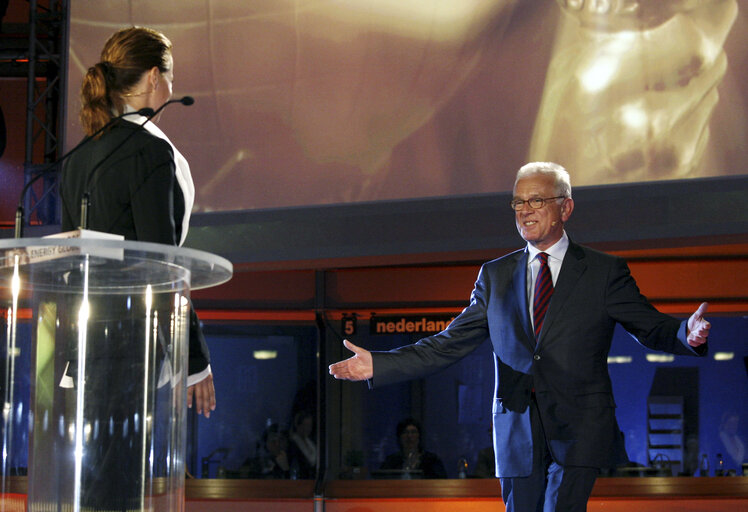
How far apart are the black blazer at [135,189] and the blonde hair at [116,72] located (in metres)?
0.08

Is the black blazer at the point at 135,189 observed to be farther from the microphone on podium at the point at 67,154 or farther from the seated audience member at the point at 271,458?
the seated audience member at the point at 271,458

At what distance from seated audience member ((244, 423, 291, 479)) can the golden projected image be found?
2045 millimetres

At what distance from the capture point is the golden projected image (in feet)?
15.5

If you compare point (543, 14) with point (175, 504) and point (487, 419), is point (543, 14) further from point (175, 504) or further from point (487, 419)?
point (175, 504)

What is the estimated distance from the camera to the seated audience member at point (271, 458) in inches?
261

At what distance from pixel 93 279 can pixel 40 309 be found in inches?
3.2

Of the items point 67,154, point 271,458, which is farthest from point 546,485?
point 271,458

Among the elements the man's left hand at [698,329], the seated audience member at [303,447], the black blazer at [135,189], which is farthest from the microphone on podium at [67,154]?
the seated audience member at [303,447]

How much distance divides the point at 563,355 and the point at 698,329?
14.1 inches

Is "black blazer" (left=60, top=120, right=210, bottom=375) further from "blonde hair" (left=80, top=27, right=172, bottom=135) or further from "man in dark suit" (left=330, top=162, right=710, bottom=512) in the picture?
"man in dark suit" (left=330, top=162, right=710, bottom=512)

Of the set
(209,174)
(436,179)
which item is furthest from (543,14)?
(209,174)

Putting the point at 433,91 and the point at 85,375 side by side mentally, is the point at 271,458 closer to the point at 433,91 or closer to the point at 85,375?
the point at 433,91

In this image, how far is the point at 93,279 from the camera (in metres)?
1.26

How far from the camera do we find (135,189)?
154 cm
